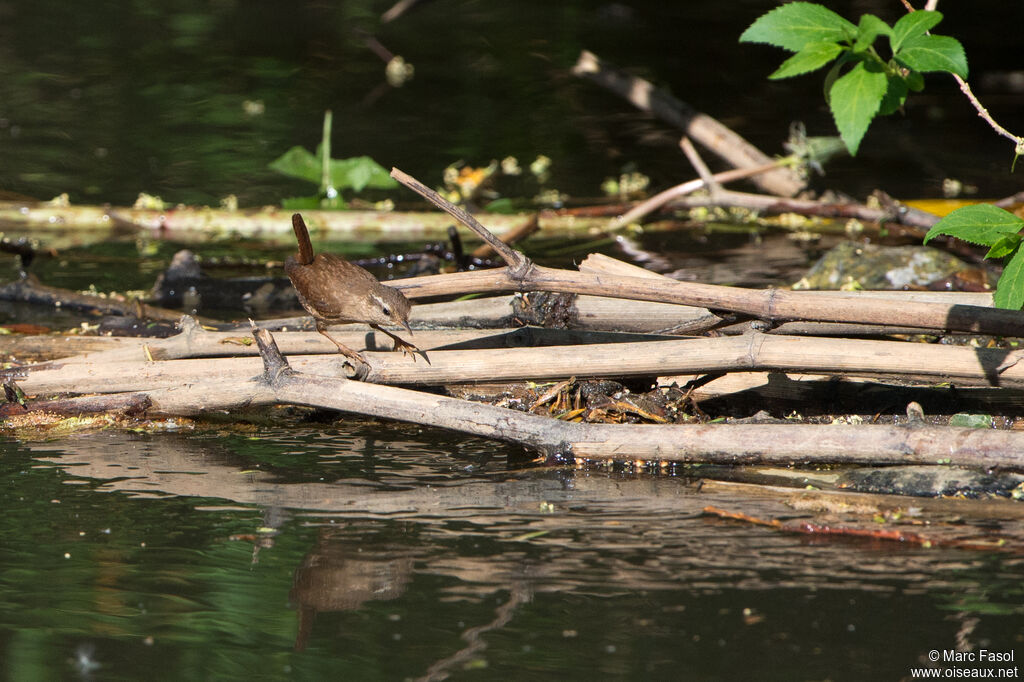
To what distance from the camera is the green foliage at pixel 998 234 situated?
3.22 m

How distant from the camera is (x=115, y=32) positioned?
13.7 meters

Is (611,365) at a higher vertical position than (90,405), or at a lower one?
higher

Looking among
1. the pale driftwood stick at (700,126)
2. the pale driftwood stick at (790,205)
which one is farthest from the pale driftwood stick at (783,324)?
the pale driftwood stick at (700,126)

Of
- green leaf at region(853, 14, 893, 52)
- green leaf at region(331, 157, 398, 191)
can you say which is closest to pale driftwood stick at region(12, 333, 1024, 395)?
green leaf at region(853, 14, 893, 52)

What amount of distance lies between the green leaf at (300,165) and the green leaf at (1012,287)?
5298 mm

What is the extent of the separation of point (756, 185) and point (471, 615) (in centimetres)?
587

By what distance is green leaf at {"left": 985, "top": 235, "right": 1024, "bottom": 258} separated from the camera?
3.29 m

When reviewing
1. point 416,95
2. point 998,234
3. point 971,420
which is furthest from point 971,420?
point 416,95

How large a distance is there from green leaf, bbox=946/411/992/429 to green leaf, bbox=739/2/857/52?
1.28 metres

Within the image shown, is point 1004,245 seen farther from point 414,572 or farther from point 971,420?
point 414,572

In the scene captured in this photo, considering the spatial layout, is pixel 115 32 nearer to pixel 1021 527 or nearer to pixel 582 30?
pixel 582 30

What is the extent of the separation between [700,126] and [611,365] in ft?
14.4

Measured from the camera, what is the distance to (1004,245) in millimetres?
3314

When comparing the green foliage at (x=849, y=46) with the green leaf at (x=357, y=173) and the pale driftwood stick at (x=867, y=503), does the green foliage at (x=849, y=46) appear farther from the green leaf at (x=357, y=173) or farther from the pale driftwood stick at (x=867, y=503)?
the green leaf at (x=357, y=173)
